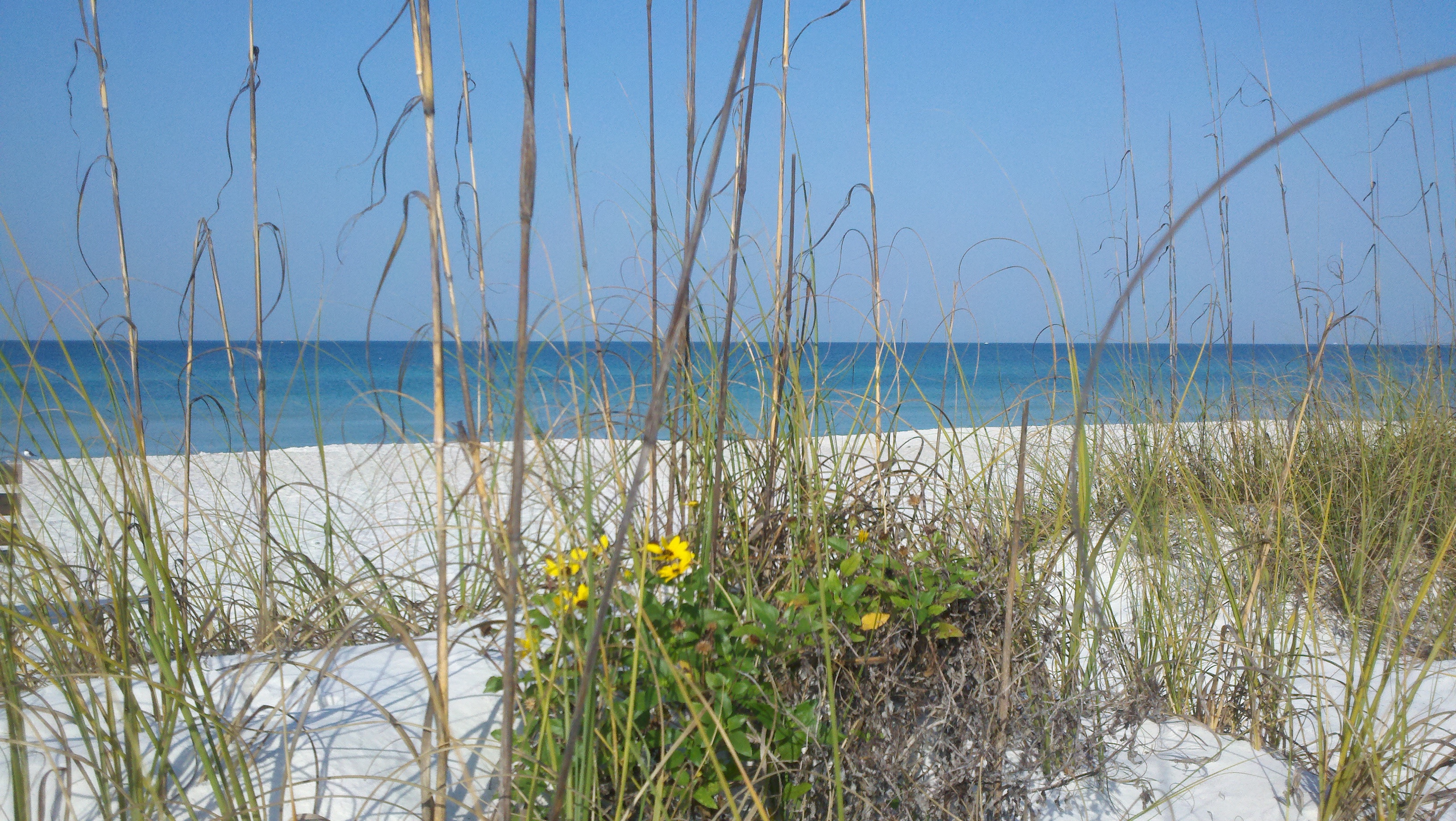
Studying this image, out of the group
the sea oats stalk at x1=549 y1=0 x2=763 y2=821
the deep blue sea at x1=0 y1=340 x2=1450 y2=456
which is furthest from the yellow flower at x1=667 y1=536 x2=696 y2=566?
the sea oats stalk at x1=549 y1=0 x2=763 y2=821

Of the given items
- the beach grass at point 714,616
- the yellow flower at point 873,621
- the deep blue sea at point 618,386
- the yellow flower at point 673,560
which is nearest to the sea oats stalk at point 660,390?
the beach grass at point 714,616

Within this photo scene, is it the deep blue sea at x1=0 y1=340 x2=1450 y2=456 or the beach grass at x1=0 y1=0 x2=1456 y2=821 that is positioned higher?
the deep blue sea at x1=0 y1=340 x2=1450 y2=456

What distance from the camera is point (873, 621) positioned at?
3.70 ft

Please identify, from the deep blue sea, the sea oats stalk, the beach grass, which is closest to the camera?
the sea oats stalk

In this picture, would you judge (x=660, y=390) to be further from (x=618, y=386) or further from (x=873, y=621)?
(x=618, y=386)

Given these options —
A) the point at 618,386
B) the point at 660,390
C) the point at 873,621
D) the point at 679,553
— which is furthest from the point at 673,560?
the point at 660,390

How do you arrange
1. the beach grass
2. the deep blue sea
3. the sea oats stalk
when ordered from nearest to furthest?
the sea oats stalk < the beach grass < the deep blue sea

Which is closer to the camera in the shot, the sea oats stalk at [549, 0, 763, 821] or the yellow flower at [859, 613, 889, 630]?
the sea oats stalk at [549, 0, 763, 821]

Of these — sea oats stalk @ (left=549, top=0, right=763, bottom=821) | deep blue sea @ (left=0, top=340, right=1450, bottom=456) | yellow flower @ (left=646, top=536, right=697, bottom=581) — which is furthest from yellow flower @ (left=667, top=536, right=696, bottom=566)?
sea oats stalk @ (left=549, top=0, right=763, bottom=821)

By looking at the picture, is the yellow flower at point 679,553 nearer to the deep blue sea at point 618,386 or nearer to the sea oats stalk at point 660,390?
the deep blue sea at point 618,386

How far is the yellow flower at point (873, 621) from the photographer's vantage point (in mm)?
1121

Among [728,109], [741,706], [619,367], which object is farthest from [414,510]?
[728,109]

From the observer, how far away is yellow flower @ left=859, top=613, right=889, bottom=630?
112 cm

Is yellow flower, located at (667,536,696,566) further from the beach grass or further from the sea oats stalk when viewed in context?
the sea oats stalk
